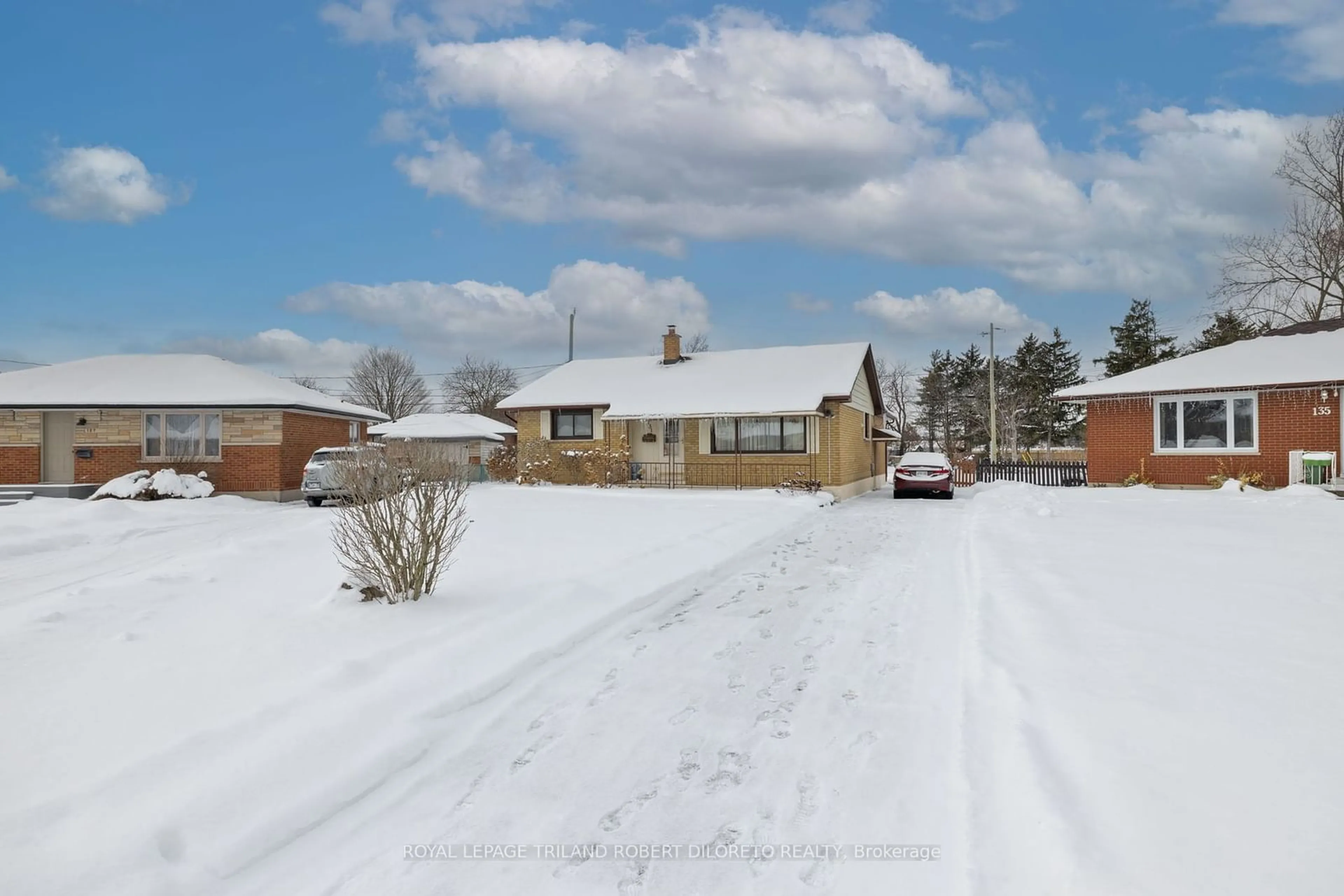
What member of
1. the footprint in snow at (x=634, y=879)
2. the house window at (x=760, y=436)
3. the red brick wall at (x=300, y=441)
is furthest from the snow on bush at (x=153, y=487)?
the footprint in snow at (x=634, y=879)

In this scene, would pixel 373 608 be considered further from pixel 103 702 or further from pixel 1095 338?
pixel 1095 338

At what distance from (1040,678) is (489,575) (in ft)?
18.4

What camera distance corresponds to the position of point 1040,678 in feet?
15.0

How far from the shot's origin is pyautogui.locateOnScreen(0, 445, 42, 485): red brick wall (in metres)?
21.4

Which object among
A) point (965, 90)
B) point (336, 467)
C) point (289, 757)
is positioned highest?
point (965, 90)

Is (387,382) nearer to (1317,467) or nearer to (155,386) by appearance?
(155,386)

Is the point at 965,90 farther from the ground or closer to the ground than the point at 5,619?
farther from the ground

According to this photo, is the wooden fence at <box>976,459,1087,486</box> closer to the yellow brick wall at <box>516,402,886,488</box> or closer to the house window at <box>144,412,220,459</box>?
the yellow brick wall at <box>516,402,886,488</box>

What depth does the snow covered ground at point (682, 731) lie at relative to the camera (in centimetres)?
278

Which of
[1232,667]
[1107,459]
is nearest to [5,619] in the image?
[1232,667]

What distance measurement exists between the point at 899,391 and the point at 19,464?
2120 inches

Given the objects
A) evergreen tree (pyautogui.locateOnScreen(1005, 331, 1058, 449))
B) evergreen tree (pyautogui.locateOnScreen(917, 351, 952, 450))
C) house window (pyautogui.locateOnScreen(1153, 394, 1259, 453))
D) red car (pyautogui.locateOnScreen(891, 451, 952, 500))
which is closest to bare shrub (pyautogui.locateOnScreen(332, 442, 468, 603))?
red car (pyautogui.locateOnScreen(891, 451, 952, 500))

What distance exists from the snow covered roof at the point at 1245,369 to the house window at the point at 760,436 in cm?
759

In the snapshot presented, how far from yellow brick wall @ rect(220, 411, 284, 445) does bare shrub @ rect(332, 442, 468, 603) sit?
17380 millimetres
